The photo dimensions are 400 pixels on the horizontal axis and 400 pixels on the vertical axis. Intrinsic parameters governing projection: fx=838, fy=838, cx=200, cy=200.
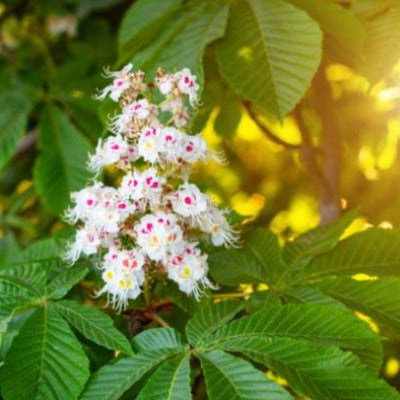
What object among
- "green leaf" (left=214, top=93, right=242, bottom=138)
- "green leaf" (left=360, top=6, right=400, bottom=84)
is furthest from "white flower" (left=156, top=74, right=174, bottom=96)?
"green leaf" (left=214, top=93, right=242, bottom=138)

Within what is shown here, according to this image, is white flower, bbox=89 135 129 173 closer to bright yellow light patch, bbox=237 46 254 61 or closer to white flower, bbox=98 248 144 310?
white flower, bbox=98 248 144 310

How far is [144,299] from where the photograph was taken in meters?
1.19

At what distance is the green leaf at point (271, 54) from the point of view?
131cm

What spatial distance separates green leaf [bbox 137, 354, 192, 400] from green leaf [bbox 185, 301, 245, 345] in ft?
0.18

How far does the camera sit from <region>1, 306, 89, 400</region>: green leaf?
101 centimetres

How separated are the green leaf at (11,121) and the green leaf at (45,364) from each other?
2.73ft

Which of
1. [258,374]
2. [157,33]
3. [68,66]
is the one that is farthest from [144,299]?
[68,66]

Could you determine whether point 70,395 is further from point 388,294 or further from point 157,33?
point 157,33

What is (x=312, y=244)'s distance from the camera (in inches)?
50.1

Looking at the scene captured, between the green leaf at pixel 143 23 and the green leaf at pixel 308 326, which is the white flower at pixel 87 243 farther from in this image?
the green leaf at pixel 143 23

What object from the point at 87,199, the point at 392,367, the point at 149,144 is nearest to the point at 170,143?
the point at 149,144

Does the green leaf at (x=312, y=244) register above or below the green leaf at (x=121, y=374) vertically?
below

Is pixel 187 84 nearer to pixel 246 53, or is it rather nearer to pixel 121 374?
pixel 246 53

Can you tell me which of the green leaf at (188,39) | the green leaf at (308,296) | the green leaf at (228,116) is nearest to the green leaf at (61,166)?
the green leaf at (228,116)
